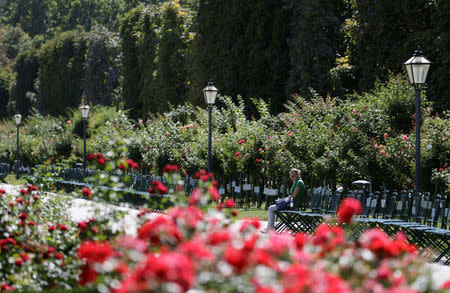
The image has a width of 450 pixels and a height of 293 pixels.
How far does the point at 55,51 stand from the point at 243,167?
45493 millimetres

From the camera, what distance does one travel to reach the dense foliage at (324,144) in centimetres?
1619

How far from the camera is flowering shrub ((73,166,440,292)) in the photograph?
3510mm

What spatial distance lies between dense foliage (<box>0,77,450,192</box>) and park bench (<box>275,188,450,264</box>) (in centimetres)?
128

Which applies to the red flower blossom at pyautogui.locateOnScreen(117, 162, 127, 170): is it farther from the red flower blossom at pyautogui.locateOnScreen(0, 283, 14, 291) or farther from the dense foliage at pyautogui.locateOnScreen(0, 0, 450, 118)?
the dense foliage at pyautogui.locateOnScreen(0, 0, 450, 118)

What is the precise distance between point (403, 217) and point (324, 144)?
5928 millimetres

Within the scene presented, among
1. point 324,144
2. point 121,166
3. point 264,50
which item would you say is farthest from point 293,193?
point 264,50

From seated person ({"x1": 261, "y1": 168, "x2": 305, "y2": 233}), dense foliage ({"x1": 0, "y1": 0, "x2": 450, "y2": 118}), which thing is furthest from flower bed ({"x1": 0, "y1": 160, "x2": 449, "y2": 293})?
dense foliage ({"x1": 0, "y1": 0, "x2": 450, "y2": 118})

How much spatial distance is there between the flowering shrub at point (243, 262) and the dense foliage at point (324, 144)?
26.6ft

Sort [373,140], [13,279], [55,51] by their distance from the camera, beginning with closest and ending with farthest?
1. [13,279]
2. [373,140]
3. [55,51]

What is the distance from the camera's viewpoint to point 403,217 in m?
13.6

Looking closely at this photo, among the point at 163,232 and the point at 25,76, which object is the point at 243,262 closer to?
the point at 163,232

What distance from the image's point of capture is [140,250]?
14.0 feet

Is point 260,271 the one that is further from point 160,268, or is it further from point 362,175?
point 362,175

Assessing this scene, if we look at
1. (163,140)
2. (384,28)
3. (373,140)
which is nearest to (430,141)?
(373,140)
